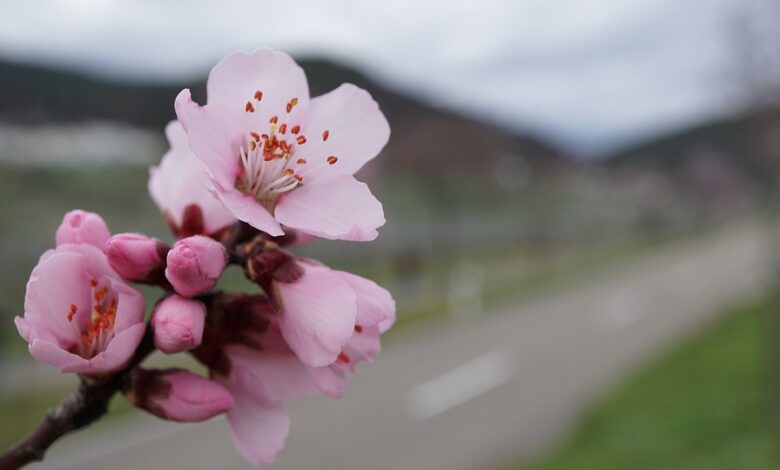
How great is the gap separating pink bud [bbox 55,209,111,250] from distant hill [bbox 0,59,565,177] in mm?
203

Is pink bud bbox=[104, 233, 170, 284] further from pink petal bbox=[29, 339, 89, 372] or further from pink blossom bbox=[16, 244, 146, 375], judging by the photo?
pink petal bbox=[29, 339, 89, 372]

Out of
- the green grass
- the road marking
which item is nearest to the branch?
the green grass

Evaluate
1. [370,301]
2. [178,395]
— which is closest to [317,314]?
[370,301]

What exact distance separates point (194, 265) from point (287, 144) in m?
0.23

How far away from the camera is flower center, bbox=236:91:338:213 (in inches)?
40.2

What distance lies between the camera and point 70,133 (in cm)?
1477

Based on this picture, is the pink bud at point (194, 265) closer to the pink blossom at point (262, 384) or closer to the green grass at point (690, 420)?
the pink blossom at point (262, 384)

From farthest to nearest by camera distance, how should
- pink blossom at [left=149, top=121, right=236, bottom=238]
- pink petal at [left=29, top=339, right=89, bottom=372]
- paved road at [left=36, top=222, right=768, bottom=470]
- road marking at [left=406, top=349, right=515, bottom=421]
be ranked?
road marking at [left=406, top=349, right=515, bottom=421] → paved road at [left=36, top=222, right=768, bottom=470] → pink blossom at [left=149, top=121, right=236, bottom=238] → pink petal at [left=29, top=339, right=89, bottom=372]

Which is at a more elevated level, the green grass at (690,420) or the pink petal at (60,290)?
the pink petal at (60,290)

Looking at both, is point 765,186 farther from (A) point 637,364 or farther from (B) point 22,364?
(B) point 22,364

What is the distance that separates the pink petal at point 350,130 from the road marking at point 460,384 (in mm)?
11346

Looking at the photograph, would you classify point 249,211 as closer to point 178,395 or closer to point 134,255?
point 134,255

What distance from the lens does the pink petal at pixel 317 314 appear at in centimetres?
91

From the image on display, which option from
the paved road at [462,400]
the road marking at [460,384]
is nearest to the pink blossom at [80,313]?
the paved road at [462,400]
